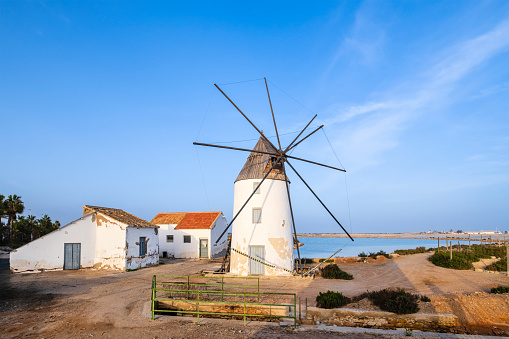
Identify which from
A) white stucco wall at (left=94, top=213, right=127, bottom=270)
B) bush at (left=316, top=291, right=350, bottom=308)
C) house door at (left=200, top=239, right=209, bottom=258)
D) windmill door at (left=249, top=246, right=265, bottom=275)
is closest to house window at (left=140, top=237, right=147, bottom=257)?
white stucco wall at (left=94, top=213, right=127, bottom=270)

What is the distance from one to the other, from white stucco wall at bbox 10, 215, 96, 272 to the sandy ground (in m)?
1.26

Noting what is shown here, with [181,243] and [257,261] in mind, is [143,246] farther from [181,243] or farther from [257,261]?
[257,261]

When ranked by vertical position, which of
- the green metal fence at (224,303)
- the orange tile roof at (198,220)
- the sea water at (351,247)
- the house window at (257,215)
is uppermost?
the house window at (257,215)

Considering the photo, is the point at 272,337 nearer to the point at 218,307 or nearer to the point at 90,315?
the point at 218,307

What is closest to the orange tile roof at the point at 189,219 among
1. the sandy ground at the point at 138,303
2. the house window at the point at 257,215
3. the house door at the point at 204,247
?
the house door at the point at 204,247

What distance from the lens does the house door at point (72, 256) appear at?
72.6 ft

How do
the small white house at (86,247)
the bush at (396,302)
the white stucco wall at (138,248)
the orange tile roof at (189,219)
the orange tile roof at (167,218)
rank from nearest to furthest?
the bush at (396,302) → the small white house at (86,247) → the white stucco wall at (138,248) → the orange tile roof at (189,219) → the orange tile roof at (167,218)

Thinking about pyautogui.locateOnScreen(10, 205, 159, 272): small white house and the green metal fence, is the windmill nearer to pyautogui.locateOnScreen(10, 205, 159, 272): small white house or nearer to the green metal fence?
the green metal fence

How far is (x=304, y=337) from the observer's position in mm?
9055

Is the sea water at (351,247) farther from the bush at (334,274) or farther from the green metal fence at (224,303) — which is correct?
the green metal fence at (224,303)

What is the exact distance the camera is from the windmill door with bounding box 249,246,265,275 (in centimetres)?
1963

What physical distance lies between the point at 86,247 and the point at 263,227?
41.5 feet

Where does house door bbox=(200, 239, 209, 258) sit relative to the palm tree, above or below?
below

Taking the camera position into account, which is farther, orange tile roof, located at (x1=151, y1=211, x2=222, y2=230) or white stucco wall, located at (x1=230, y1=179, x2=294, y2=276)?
orange tile roof, located at (x1=151, y1=211, x2=222, y2=230)
